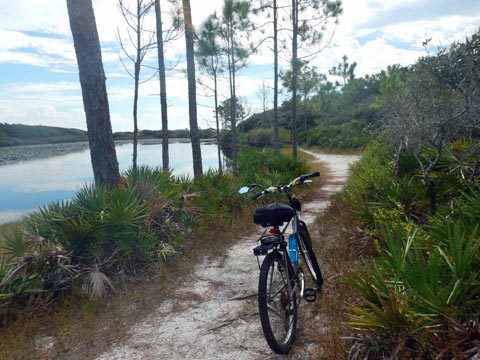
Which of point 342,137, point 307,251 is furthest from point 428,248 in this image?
point 342,137

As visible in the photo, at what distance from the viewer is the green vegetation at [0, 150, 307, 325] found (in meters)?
4.45

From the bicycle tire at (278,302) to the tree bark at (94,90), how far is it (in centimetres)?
490

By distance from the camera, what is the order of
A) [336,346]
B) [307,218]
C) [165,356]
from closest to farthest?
[336,346], [165,356], [307,218]

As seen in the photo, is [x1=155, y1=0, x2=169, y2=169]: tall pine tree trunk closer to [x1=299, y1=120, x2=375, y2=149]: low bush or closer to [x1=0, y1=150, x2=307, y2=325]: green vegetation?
[x1=0, y1=150, x2=307, y2=325]: green vegetation

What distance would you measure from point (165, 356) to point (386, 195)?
4274 millimetres

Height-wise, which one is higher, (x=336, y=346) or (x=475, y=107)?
(x=475, y=107)

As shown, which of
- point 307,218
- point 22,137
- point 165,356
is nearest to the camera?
point 165,356

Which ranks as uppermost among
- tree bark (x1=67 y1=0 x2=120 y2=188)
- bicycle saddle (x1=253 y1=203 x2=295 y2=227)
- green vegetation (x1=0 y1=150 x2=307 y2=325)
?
tree bark (x1=67 y1=0 x2=120 y2=188)

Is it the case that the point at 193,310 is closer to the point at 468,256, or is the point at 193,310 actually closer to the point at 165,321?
the point at 165,321

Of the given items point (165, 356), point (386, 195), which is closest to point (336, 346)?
point (165, 356)

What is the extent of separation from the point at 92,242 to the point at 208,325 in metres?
2.32

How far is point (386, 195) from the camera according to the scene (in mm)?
5750

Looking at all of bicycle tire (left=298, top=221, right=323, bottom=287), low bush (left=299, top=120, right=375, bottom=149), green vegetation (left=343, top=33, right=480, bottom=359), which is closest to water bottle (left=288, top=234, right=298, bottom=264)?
bicycle tire (left=298, top=221, right=323, bottom=287)

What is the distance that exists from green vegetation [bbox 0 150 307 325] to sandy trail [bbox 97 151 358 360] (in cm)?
90
